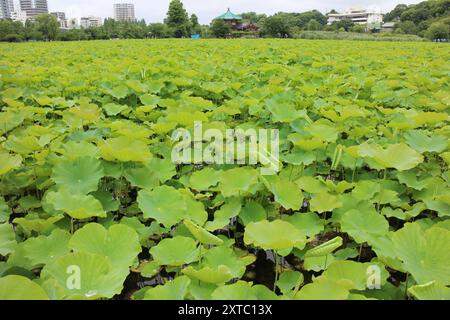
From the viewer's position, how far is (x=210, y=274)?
1030 mm

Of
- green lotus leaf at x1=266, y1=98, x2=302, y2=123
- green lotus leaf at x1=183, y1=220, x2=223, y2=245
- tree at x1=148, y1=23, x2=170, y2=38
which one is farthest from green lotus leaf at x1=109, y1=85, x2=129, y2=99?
tree at x1=148, y1=23, x2=170, y2=38

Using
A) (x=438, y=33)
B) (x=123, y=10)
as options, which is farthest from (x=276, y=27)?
(x=123, y=10)

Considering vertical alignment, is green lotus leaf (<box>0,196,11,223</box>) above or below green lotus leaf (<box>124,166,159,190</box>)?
below

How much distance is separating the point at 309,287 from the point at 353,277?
269 mm

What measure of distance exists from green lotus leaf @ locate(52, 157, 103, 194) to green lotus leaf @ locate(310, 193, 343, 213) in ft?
3.12

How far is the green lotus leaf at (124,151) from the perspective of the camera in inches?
66.2

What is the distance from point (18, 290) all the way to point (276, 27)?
29.0 m

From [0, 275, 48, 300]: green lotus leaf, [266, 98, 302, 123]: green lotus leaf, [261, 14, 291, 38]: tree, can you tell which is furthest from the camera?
[261, 14, 291, 38]: tree

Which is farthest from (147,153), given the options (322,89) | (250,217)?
(322,89)

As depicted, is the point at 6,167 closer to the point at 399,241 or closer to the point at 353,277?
the point at 353,277

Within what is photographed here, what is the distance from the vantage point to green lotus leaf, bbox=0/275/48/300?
86 cm

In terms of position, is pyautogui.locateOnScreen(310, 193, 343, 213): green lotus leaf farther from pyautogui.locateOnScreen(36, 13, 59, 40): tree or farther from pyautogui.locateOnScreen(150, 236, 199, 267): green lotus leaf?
pyautogui.locateOnScreen(36, 13, 59, 40): tree

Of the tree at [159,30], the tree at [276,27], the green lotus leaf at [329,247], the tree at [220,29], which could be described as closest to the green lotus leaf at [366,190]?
the green lotus leaf at [329,247]

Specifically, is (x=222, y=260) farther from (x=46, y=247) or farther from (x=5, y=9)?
(x=5, y=9)
